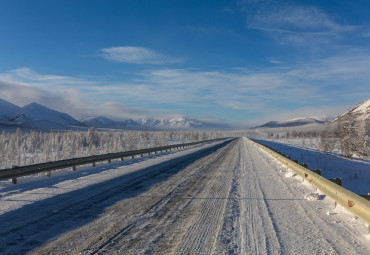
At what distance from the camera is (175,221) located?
5711 millimetres

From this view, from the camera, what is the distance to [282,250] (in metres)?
4.22

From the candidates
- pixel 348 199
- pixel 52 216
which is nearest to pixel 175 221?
pixel 52 216

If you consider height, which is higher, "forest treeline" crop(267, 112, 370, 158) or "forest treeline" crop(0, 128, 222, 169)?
"forest treeline" crop(267, 112, 370, 158)

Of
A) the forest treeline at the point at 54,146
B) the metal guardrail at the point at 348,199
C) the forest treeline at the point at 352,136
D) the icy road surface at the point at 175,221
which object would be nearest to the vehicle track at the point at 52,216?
the icy road surface at the point at 175,221

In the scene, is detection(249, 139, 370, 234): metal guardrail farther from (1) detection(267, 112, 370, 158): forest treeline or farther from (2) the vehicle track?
(1) detection(267, 112, 370, 158): forest treeline

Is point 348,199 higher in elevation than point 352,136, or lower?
lower

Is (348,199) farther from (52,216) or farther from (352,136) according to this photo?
(352,136)

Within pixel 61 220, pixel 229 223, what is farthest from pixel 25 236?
pixel 229 223

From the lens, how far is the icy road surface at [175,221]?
14.3 ft

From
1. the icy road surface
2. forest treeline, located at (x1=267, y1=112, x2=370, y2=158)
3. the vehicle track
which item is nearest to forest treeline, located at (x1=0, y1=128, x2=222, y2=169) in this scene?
the vehicle track

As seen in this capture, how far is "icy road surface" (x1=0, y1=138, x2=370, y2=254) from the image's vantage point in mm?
4367

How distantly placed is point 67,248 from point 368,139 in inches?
1751

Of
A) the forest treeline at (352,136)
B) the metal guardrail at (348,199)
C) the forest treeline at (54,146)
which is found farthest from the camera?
the forest treeline at (54,146)

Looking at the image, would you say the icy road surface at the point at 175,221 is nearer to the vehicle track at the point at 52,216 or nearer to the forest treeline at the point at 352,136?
the vehicle track at the point at 52,216
